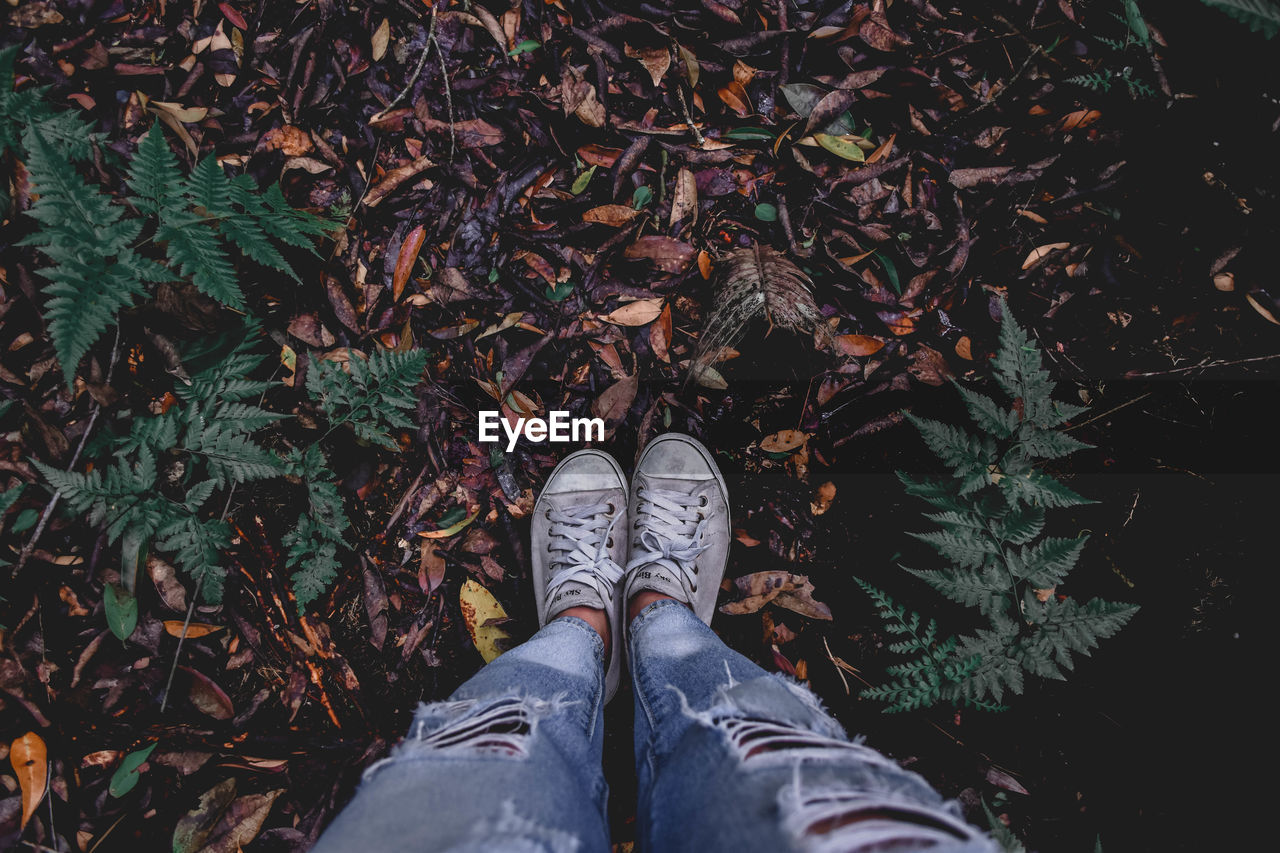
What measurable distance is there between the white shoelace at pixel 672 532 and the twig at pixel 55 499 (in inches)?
80.7

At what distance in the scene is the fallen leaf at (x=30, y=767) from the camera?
195cm

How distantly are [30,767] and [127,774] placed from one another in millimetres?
335

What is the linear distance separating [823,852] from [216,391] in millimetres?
2175

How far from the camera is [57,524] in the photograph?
2006mm

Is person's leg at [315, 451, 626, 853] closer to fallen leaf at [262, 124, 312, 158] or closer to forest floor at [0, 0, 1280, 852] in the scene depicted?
forest floor at [0, 0, 1280, 852]

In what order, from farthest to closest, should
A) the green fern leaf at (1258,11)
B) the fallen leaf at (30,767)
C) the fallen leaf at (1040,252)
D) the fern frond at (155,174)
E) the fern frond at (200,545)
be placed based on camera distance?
the fallen leaf at (1040,252)
the fallen leaf at (30,767)
the fern frond at (200,545)
the fern frond at (155,174)
the green fern leaf at (1258,11)

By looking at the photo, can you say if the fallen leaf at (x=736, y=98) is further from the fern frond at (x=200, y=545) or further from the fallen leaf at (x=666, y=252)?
the fern frond at (x=200, y=545)

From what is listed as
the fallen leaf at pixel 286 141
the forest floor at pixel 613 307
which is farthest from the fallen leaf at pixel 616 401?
the fallen leaf at pixel 286 141

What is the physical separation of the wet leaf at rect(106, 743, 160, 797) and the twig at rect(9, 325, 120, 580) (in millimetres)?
792

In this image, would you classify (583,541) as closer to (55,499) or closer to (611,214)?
(611,214)

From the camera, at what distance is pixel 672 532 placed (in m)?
2.20

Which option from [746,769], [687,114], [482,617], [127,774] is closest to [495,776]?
[746,769]

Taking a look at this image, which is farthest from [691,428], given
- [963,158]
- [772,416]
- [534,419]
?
[963,158]

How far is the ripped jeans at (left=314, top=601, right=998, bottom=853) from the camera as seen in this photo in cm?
93
